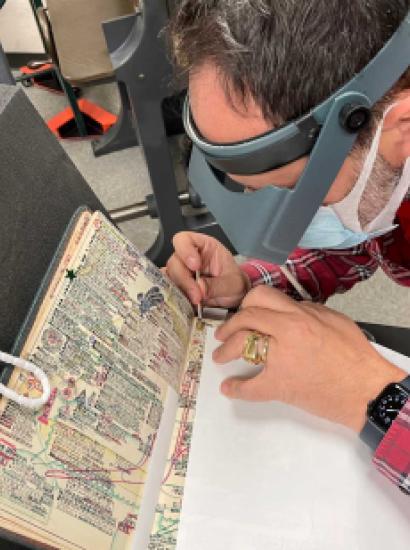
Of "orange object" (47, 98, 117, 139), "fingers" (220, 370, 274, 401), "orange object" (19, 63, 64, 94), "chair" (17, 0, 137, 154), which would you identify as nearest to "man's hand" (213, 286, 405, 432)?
"fingers" (220, 370, 274, 401)

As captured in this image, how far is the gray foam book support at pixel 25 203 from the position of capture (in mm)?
505

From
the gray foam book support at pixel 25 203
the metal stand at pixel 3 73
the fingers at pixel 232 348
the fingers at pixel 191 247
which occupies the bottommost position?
the fingers at pixel 232 348

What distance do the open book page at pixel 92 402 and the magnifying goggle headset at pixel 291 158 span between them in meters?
0.13

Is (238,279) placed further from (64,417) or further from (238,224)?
(64,417)

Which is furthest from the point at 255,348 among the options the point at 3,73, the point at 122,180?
the point at 122,180

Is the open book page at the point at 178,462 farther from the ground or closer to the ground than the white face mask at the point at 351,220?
closer to the ground

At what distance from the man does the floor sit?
655 millimetres

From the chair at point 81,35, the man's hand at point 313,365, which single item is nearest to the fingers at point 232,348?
the man's hand at point 313,365

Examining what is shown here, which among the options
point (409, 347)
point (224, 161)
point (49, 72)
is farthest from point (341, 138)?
point (49, 72)

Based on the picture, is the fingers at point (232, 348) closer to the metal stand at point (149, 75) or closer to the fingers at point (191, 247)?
the fingers at point (191, 247)

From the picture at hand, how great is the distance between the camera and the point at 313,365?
610mm

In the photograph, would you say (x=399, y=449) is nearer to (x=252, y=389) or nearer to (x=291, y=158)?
(x=252, y=389)

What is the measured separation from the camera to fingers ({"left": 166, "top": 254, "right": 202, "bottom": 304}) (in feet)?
2.35

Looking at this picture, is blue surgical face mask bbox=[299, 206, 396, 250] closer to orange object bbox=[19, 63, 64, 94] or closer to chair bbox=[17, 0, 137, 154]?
chair bbox=[17, 0, 137, 154]
